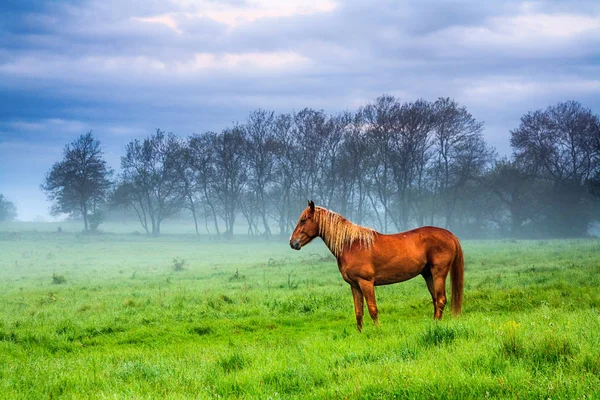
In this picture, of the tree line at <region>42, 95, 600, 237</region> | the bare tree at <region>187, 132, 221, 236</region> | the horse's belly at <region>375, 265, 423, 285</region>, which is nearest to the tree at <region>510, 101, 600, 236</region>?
the tree line at <region>42, 95, 600, 237</region>

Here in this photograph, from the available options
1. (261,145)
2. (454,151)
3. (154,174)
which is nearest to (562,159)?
(454,151)

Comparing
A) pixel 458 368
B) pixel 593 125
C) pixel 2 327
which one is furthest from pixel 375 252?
pixel 593 125

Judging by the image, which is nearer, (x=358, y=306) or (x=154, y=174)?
(x=358, y=306)

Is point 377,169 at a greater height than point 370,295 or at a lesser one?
greater

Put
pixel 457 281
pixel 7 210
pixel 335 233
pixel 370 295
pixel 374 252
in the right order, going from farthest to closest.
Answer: pixel 7 210
pixel 457 281
pixel 335 233
pixel 374 252
pixel 370 295

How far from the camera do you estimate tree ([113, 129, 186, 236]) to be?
3049 inches

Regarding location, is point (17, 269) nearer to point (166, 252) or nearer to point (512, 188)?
point (166, 252)

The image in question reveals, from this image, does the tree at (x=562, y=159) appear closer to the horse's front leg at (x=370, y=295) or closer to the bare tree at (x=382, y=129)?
the bare tree at (x=382, y=129)

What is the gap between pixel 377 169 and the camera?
68.5 m

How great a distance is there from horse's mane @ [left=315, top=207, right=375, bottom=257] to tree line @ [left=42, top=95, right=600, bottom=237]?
176 feet

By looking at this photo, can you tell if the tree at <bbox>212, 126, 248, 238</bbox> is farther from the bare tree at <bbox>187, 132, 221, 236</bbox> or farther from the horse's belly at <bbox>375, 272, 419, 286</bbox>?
the horse's belly at <bbox>375, 272, 419, 286</bbox>

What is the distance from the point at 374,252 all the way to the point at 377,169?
5745 cm

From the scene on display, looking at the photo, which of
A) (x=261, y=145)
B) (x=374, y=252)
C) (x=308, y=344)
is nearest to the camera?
(x=308, y=344)

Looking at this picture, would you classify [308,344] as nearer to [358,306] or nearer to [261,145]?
[358,306]
